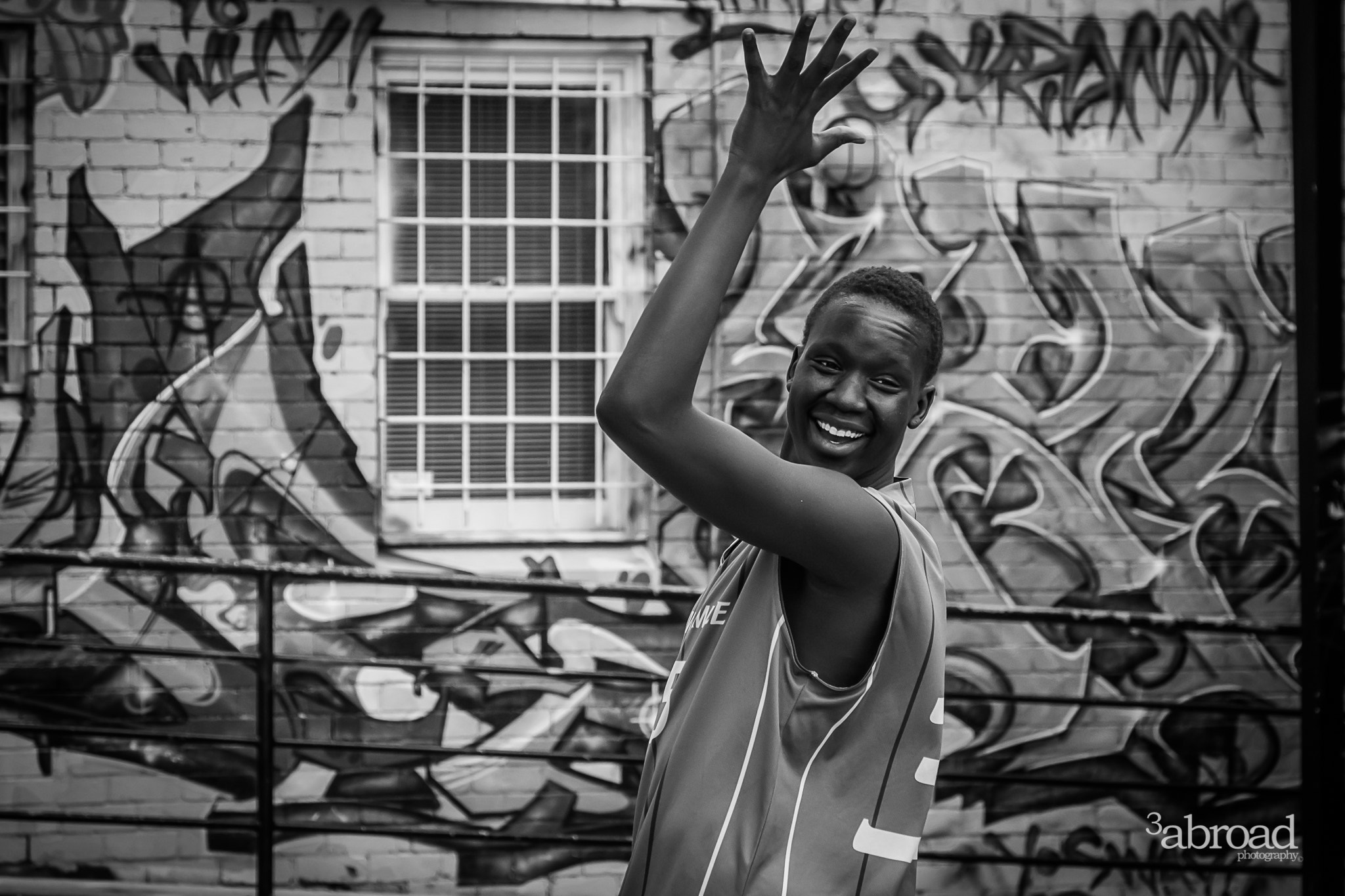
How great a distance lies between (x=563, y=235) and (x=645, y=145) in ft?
1.58

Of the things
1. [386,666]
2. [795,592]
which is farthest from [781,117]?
[386,666]

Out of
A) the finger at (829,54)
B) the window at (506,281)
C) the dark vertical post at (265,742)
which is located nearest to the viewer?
the finger at (829,54)

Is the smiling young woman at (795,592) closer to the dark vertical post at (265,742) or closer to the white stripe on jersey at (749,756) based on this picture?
the white stripe on jersey at (749,756)

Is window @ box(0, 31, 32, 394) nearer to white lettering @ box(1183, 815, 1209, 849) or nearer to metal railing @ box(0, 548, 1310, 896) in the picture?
metal railing @ box(0, 548, 1310, 896)

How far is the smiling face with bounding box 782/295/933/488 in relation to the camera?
1.53 m

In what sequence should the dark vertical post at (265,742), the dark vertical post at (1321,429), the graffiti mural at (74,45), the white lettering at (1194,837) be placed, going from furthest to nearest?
the white lettering at (1194,837) → the graffiti mural at (74,45) → the dark vertical post at (265,742) → the dark vertical post at (1321,429)

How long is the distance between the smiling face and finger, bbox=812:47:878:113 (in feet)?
0.98

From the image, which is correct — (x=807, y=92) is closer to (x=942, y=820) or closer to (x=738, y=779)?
(x=738, y=779)

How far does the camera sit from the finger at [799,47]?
1278 mm

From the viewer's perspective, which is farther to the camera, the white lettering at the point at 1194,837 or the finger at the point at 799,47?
the white lettering at the point at 1194,837

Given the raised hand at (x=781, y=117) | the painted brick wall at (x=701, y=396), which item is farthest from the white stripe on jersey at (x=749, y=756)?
the painted brick wall at (x=701, y=396)

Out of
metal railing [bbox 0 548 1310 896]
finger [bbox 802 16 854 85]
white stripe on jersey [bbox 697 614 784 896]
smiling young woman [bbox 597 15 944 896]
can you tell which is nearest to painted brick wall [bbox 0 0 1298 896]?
metal railing [bbox 0 548 1310 896]

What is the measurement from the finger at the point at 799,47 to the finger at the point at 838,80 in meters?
0.04

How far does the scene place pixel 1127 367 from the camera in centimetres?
473
